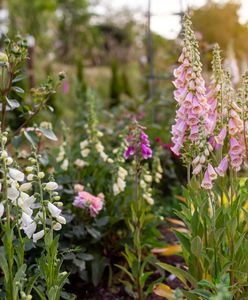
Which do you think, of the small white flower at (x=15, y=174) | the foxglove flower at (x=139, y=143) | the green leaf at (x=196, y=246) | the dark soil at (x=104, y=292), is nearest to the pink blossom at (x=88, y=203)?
the foxglove flower at (x=139, y=143)

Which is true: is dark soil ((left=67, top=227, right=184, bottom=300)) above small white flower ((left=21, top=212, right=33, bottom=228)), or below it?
below

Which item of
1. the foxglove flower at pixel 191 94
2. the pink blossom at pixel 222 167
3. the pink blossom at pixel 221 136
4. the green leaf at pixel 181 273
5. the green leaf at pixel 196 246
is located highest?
the foxglove flower at pixel 191 94

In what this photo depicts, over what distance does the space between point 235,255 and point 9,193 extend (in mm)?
1006

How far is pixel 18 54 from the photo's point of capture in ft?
8.11

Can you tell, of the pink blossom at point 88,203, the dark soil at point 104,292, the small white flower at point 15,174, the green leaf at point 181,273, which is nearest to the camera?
the small white flower at point 15,174

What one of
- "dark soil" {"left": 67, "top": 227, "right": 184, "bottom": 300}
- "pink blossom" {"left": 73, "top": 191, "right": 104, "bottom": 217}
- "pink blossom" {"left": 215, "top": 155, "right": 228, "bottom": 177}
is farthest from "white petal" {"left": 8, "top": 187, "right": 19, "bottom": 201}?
"dark soil" {"left": 67, "top": 227, "right": 184, "bottom": 300}

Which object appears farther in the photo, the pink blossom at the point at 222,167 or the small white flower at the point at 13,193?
the pink blossom at the point at 222,167

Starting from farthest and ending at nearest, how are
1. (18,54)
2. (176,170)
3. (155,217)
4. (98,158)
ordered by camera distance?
(176,170), (98,158), (155,217), (18,54)

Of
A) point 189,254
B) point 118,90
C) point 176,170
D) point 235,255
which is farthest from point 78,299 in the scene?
point 118,90

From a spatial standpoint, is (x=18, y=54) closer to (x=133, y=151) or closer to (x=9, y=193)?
(x=133, y=151)

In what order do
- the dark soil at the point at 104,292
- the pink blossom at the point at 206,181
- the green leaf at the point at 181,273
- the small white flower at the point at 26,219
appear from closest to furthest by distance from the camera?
the small white flower at the point at 26,219, the pink blossom at the point at 206,181, the green leaf at the point at 181,273, the dark soil at the point at 104,292

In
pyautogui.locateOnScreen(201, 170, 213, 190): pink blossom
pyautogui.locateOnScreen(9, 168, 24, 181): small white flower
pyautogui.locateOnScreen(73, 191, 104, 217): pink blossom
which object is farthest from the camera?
pyautogui.locateOnScreen(73, 191, 104, 217): pink blossom

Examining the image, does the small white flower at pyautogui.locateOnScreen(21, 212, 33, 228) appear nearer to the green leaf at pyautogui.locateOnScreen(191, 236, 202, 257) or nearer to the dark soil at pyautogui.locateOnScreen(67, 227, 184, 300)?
the green leaf at pyautogui.locateOnScreen(191, 236, 202, 257)

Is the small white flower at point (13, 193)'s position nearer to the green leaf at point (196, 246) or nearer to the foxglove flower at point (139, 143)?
the green leaf at point (196, 246)
